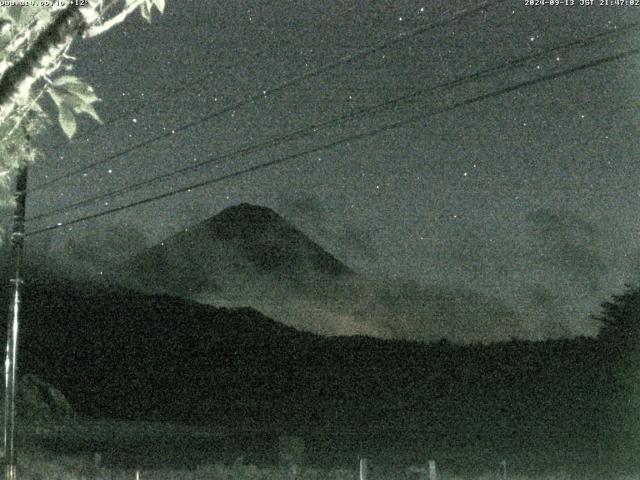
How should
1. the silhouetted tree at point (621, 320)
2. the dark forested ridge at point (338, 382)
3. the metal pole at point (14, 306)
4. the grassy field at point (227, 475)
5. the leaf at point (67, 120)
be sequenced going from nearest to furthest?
the leaf at point (67, 120), the metal pole at point (14, 306), the grassy field at point (227, 475), the dark forested ridge at point (338, 382), the silhouetted tree at point (621, 320)

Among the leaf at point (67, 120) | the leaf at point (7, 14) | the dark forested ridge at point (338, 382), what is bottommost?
the leaf at point (67, 120)

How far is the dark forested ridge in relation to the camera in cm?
4531

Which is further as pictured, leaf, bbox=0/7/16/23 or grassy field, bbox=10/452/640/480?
grassy field, bbox=10/452/640/480

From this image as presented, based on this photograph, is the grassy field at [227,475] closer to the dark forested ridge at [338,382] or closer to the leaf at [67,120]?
the dark forested ridge at [338,382]

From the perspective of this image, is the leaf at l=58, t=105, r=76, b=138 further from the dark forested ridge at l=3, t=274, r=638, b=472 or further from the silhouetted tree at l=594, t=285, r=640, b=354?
the silhouetted tree at l=594, t=285, r=640, b=354

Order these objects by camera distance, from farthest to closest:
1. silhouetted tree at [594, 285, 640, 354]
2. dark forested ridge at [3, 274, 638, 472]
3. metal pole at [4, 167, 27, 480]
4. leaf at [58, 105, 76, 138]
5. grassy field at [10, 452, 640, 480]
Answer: silhouetted tree at [594, 285, 640, 354] → dark forested ridge at [3, 274, 638, 472] → grassy field at [10, 452, 640, 480] → metal pole at [4, 167, 27, 480] → leaf at [58, 105, 76, 138]

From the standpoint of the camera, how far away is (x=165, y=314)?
133000 millimetres

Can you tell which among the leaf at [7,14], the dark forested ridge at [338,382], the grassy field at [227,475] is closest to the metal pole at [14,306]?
the grassy field at [227,475]

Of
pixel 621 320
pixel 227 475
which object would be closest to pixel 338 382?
pixel 621 320

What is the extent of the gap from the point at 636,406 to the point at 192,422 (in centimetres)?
2271

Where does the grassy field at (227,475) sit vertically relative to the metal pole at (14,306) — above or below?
below

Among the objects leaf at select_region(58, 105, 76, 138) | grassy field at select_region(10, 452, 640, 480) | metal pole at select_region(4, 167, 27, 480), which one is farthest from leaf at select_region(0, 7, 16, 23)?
grassy field at select_region(10, 452, 640, 480)

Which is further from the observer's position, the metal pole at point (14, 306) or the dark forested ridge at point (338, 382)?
the dark forested ridge at point (338, 382)

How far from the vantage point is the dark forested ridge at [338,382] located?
45.3m
